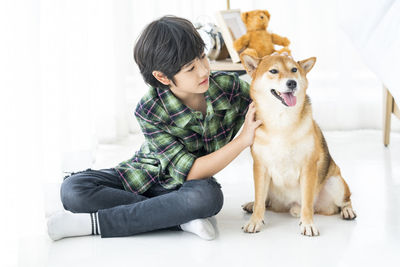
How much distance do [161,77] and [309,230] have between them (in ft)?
2.09

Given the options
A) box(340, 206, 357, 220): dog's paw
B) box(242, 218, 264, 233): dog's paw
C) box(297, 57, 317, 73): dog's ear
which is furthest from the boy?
box(340, 206, 357, 220): dog's paw

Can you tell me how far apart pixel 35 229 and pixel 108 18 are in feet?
5.42

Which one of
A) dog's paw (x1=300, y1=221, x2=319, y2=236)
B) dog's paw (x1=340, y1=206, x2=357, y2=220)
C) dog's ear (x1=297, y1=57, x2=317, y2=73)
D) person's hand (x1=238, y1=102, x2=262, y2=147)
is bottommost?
dog's paw (x1=340, y1=206, x2=357, y2=220)

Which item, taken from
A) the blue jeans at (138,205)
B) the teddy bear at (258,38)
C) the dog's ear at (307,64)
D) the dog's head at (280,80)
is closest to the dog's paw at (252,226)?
the blue jeans at (138,205)

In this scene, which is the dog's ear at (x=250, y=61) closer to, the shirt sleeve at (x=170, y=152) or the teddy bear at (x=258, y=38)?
the shirt sleeve at (x=170, y=152)

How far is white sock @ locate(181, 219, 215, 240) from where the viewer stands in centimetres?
155

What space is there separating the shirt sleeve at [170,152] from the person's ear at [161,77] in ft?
0.43

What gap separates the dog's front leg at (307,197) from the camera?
62.0 inches

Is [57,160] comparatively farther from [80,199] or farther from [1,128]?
[1,128]

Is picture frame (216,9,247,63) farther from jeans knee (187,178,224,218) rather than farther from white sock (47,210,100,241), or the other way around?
white sock (47,210,100,241)

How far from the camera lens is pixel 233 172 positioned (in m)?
2.34

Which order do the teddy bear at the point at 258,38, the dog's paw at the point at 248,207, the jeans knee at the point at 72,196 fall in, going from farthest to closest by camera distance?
the teddy bear at the point at 258,38
the dog's paw at the point at 248,207
the jeans knee at the point at 72,196

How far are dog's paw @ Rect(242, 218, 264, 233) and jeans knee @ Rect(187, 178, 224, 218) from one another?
0.10 m

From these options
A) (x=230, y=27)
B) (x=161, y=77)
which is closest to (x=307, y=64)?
(x=161, y=77)
